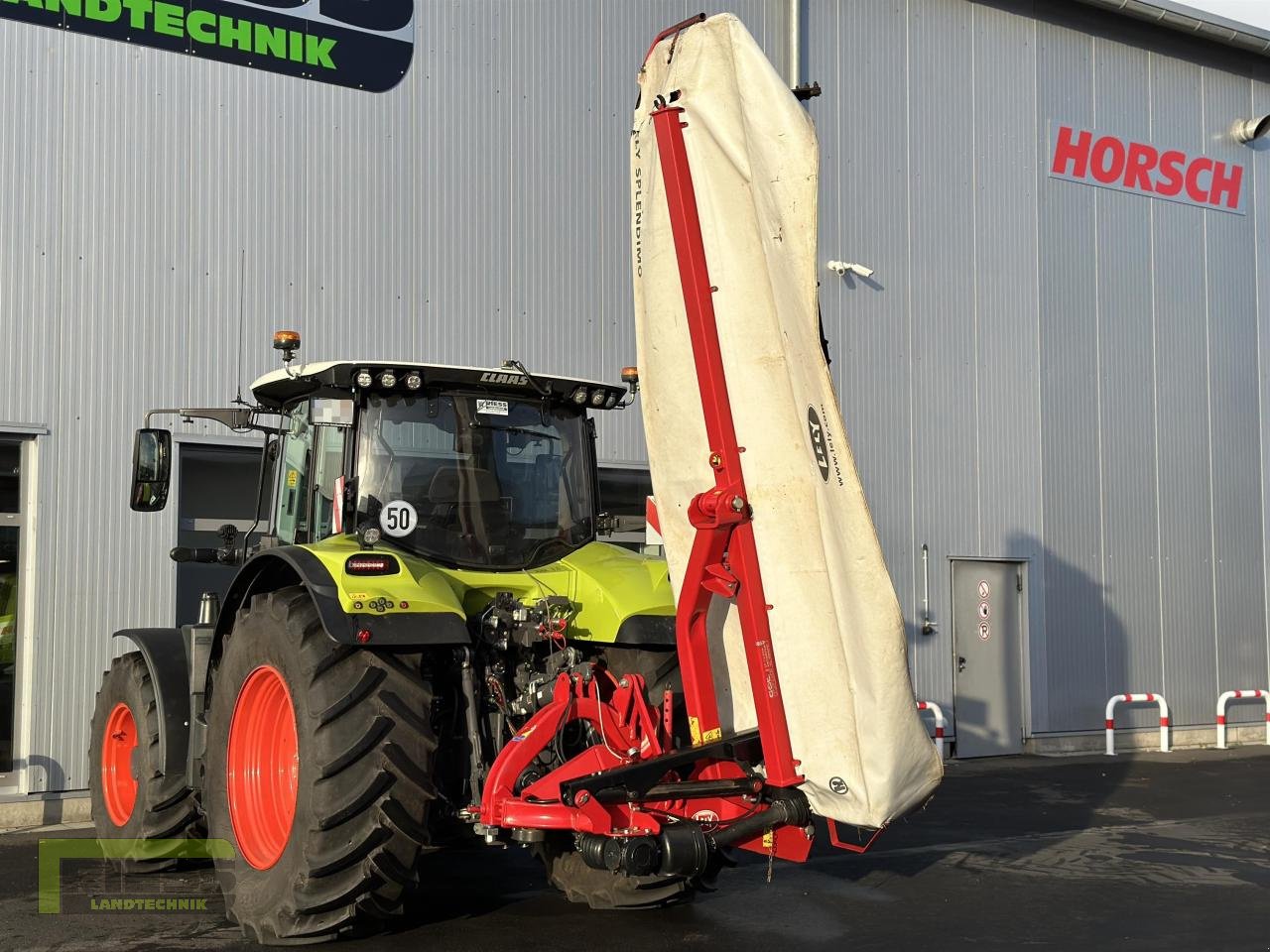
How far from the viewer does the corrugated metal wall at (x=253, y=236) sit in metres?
10.5

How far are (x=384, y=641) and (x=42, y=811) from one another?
5.82 meters

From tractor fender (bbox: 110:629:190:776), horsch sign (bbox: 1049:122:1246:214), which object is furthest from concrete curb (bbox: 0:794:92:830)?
horsch sign (bbox: 1049:122:1246:214)

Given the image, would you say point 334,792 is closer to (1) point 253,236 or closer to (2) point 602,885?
(2) point 602,885

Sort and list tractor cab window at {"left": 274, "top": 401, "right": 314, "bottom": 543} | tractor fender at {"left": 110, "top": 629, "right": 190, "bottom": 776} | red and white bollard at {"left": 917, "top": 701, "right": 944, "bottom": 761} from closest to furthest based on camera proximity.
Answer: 1. tractor cab window at {"left": 274, "top": 401, "right": 314, "bottom": 543}
2. tractor fender at {"left": 110, "top": 629, "right": 190, "bottom": 776}
3. red and white bollard at {"left": 917, "top": 701, "right": 944, "bottom": 761}

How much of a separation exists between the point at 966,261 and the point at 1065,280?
1.47 metres

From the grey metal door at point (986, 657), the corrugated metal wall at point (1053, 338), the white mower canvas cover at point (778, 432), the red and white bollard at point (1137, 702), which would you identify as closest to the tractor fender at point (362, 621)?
the white mower canvas cover at point (778, 432)

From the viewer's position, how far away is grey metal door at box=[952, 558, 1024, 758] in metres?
15.2

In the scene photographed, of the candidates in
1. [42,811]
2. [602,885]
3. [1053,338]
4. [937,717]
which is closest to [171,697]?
[602,885]

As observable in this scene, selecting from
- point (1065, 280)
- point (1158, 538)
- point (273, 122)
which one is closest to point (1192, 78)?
point (1065, 280)

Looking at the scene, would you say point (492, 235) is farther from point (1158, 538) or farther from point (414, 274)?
point (1158, 538)

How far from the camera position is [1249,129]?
17.9 metres

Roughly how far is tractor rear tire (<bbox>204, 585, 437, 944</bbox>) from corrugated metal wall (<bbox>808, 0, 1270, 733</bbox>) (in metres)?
9.39

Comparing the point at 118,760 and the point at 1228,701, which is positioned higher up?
the point at 118,760

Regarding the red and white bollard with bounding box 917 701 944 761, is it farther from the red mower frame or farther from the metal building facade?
the red mower frame
